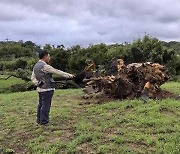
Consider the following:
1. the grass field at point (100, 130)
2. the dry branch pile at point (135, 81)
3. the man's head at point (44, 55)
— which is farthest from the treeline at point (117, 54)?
the man's head at point (44, 55)

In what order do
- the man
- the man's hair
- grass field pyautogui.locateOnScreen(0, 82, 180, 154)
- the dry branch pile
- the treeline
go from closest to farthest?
grass field pyautogui.locateOnScreen(0, 82, 180, 154)
the man
the man's hair
the dry branch pile
the treeline

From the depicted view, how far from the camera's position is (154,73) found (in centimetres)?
1182

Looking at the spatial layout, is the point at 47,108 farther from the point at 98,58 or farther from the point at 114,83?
the point at 98,58

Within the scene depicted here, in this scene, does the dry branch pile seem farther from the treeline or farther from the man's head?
the treeline

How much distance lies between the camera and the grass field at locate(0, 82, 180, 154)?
6.84 metres

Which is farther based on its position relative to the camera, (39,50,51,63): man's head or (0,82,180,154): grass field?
(39,50,51,63): man's head

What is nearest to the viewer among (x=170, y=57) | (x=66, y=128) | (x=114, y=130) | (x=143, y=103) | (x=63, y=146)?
(x=63, y=146)

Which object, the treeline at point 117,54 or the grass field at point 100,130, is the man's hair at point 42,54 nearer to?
the grass field at point 100,130

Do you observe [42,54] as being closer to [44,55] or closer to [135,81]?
[44,55]

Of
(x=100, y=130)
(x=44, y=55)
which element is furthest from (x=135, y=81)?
(x=100, y=130)

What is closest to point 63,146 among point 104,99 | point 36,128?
point 36,128

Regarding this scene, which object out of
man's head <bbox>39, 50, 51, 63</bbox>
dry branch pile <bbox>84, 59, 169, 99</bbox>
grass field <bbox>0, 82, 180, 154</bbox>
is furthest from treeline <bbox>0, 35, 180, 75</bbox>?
man's head <bbox>39, 50, 51, 63</bbox>

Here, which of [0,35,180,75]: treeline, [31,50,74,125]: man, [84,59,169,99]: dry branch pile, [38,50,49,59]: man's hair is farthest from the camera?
[0,35,180,75]: treeline

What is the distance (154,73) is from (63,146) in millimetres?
5538
